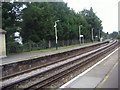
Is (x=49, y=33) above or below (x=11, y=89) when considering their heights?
above

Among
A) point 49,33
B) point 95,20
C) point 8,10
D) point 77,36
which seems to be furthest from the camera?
point 95,20

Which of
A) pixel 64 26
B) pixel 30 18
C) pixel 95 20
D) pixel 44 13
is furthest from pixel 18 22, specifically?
pixel 95 20

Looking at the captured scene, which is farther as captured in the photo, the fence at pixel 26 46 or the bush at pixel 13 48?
the fence at pixel 26 46

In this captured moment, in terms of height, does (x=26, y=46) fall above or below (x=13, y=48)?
above

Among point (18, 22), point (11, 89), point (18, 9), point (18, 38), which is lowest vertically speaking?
point (11, 89)

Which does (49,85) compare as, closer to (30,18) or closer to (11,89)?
(11,89)

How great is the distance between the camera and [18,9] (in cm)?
4184

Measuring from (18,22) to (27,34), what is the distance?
4209 millimetres

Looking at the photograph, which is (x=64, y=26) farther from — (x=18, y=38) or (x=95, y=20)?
(x=95, y=20)

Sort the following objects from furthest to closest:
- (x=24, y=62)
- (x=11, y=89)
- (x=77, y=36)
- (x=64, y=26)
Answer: (x=77, y=36) → (x=64, y=26) → (x=24, y=62) → (x=11, y=89)

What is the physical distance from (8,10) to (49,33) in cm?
1200

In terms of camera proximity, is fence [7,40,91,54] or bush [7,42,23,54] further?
fence [7,40,91,54]

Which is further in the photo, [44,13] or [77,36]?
[77,36]

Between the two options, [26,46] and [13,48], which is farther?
[26,46]
